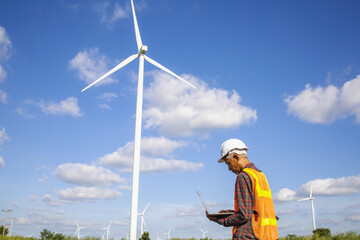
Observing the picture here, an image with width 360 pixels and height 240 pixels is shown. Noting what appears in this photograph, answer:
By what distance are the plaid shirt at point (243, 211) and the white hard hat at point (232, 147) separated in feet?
2.13

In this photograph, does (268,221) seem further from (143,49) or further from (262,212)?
(143,49)

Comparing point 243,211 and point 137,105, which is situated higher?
point 137,105

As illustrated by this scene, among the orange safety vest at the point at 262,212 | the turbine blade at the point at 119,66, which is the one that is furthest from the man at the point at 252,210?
the turbine blade at the point at 119,66

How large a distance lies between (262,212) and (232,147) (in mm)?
1249

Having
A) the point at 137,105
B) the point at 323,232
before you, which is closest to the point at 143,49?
the point at 137,105

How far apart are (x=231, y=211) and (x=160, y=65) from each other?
106 ft

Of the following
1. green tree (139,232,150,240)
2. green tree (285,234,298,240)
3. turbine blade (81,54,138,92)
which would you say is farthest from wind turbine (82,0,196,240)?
green tree (285,234,298,240)

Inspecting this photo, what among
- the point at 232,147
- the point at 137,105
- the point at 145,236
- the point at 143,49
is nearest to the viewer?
the point at 232,147

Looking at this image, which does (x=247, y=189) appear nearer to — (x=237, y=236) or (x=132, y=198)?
(x=237, y=236)

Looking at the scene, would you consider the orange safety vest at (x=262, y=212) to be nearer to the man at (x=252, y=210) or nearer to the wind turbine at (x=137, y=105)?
the man at (x=252, y=210)

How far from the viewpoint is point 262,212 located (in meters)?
5.43

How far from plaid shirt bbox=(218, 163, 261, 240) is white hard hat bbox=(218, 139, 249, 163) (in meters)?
0.65

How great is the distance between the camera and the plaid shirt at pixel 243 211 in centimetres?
538

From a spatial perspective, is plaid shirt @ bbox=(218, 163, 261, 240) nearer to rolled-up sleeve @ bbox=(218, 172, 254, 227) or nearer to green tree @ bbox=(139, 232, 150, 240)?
rolled-up sleeve @ bbox=(218, 172, 254, 227)
